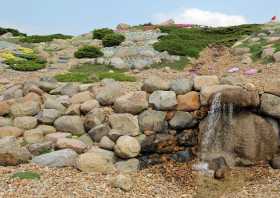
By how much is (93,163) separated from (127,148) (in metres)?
0.99

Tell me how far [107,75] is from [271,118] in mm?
6805

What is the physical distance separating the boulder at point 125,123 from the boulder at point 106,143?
1.34 feet

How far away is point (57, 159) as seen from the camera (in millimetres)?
11977

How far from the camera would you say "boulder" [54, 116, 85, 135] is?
44.7 feet

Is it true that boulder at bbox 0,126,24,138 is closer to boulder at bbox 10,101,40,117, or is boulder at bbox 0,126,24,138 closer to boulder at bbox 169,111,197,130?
boulder at bbox 10,101,40,117

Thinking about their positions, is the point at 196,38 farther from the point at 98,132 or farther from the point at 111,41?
the point at 98,132

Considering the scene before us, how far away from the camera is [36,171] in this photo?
37.9 ft

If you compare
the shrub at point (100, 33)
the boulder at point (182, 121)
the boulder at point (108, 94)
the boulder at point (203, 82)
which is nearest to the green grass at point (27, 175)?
the boulder at point (108, 94)

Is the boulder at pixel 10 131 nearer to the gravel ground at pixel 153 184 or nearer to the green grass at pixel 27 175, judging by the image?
the gravel ground at pixel 153 184

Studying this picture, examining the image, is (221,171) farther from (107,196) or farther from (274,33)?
(274,33)

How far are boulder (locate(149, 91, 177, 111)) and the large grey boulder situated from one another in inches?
9.4

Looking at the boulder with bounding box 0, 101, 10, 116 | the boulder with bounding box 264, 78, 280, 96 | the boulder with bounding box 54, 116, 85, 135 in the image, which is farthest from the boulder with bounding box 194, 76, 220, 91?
the boulder with bounding box 0, 101, 10, 116

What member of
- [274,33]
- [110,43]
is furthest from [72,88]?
[274,33]

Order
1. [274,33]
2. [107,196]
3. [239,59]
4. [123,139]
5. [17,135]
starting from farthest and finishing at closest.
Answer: [274,33], [239,59], [17,135], [123,139], [107,196]
